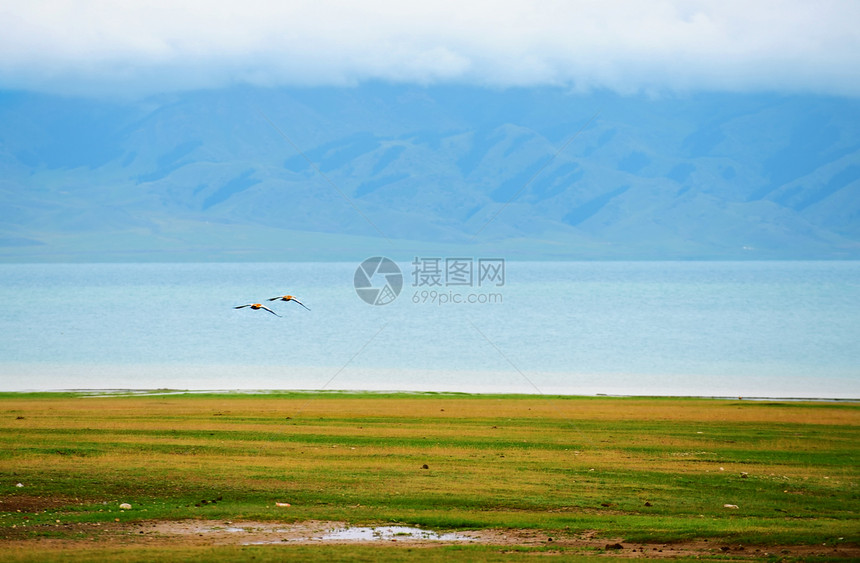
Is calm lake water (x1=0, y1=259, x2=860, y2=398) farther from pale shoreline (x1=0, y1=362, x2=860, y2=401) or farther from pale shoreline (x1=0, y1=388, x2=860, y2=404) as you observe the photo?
pale shoreline (x1=0, y1=388, x2=860, y2=404)

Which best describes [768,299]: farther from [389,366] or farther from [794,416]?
[794,416]

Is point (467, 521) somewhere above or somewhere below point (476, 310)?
below

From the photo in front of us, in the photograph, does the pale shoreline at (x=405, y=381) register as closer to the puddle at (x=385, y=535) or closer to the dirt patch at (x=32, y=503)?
the dirt patch at (x=32, y=503)

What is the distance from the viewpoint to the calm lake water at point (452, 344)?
49094mm

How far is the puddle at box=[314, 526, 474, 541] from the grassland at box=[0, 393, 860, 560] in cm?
39

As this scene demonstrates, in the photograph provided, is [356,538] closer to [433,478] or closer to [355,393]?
[433,478]

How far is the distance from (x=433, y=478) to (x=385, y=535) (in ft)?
13.8

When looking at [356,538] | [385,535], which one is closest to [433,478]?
[385,535]

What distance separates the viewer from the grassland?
550 inches

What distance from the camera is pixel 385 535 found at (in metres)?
14.3

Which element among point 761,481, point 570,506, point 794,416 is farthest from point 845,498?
point 794,416

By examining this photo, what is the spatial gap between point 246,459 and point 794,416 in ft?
61.6

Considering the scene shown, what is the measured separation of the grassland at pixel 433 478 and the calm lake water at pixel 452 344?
1753 cm

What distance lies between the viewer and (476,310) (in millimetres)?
123500
